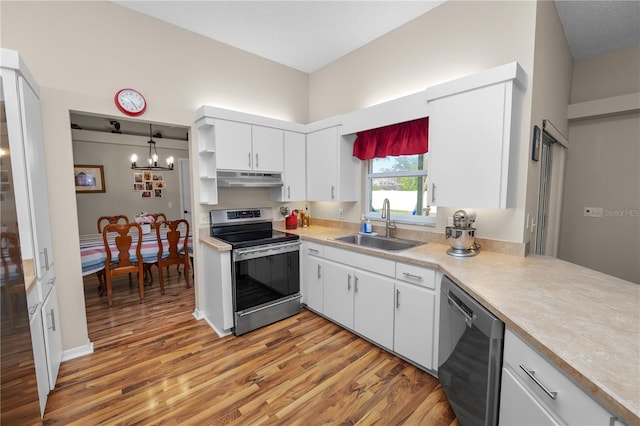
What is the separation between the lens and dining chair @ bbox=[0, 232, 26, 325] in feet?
2.82

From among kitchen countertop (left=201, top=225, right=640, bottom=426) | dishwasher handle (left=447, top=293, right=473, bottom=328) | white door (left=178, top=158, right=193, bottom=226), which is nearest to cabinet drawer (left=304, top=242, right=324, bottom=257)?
kitchen countertop (left=201, top=225, right=640, bottom=426)

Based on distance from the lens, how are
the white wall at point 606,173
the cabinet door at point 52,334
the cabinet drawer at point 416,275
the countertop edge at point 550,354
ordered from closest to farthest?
the countertop edge at point 550,354
the cabinet door at point 52,334
the cabinet drawer at point 416,275
the white wall at point 606,173

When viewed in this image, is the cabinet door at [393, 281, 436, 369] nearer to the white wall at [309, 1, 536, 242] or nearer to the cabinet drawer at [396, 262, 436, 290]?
the cabinet drawer at [396, 262, 436, 290]

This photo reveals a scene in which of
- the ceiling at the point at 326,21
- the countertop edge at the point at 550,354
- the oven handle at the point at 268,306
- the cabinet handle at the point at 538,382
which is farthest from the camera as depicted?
the oven handle at the point at 268,306

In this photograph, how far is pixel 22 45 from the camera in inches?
77.8

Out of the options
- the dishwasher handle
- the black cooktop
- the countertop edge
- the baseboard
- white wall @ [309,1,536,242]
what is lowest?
the baseboard

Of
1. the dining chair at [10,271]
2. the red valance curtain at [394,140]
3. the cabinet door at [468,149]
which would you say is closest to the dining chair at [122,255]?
the dining chair at [10,271]

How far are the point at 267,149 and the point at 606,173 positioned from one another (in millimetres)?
3882

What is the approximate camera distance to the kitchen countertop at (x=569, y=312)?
29.5 inches

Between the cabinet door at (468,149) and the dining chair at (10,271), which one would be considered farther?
the cabinet door at (468,149)

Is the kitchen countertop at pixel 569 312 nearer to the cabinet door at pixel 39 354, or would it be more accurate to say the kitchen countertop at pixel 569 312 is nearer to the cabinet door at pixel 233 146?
the cabinet door at pixel 233 146

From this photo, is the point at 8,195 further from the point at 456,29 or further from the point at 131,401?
the point at 456,29

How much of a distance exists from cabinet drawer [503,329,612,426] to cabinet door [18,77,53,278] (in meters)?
2.56

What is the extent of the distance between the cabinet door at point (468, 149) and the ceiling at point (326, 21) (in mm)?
1089
